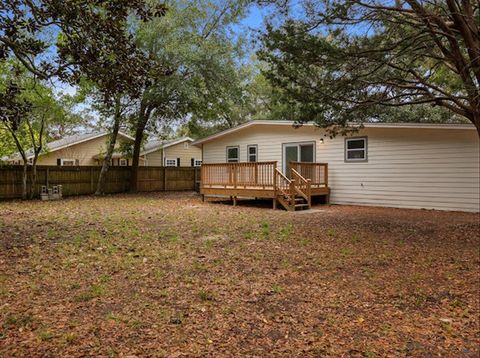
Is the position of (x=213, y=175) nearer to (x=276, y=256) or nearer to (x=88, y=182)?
(x=88, y=182)

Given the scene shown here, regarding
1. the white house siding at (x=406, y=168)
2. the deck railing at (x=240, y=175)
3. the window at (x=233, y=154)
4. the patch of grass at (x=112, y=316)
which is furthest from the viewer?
the window at (x=233, y=154)

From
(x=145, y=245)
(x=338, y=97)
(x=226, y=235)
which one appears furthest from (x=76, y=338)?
(x=338, y=97)

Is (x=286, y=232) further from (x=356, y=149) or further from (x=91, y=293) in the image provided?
(x=356, y=149)

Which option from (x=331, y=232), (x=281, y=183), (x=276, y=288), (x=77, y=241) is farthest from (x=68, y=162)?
(x=276, y=288)

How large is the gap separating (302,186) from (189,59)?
23.3 feet

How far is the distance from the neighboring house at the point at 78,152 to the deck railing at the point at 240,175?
930 centimetres

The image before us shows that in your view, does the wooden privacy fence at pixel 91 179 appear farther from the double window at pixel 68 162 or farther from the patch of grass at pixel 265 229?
the patch of grass at pixel 265 229

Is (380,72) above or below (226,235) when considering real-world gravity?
above

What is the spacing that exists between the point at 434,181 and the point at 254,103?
67.6 feet

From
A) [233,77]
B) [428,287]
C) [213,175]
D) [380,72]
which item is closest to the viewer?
[428,287]

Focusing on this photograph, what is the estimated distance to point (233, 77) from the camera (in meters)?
16.7

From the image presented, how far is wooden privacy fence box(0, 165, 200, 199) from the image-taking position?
574 inches

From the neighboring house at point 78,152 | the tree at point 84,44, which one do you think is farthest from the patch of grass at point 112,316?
the neighboring house at point 78,152

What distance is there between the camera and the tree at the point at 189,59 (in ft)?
49.0
